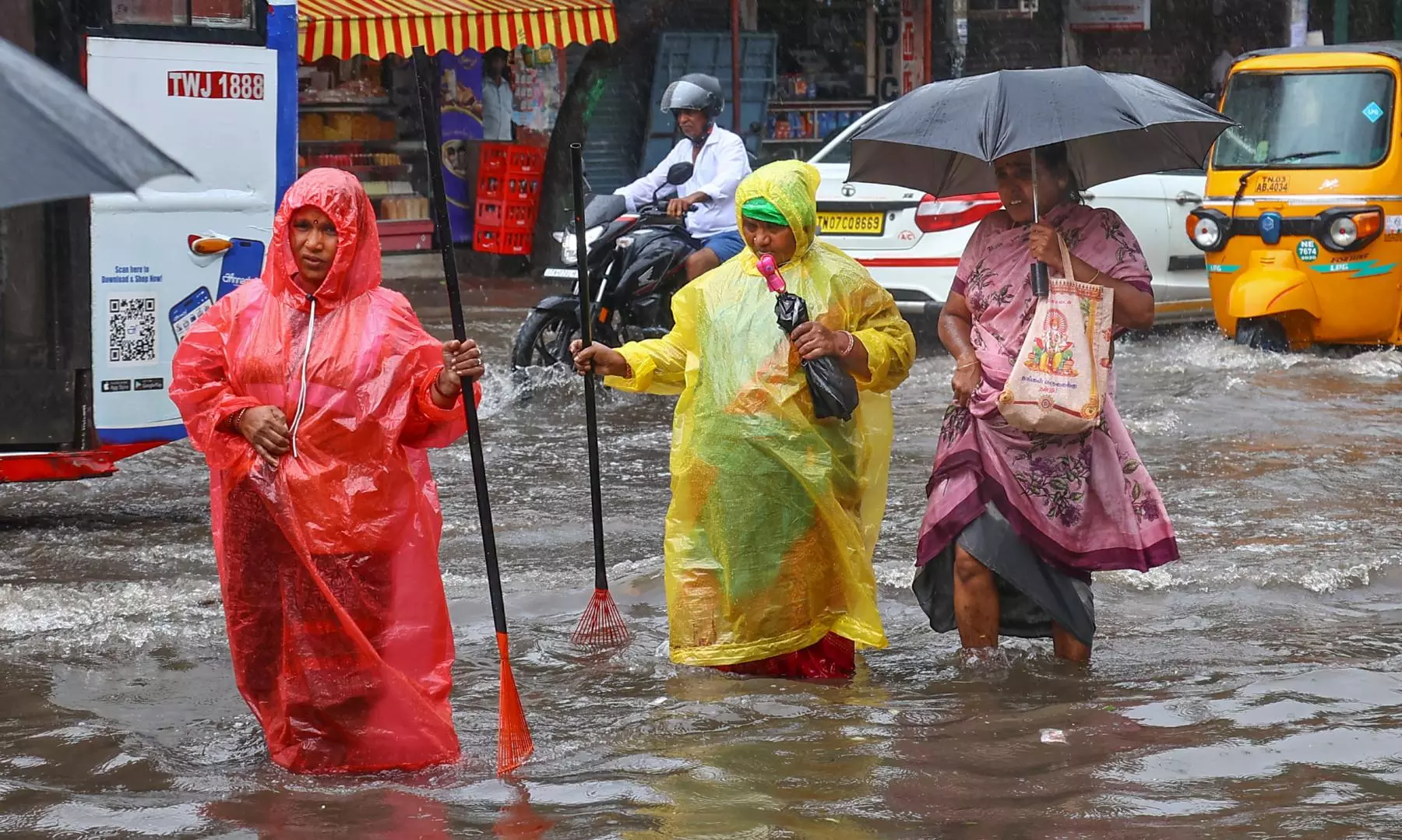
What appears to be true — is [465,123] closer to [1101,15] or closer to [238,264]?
[1101,15]

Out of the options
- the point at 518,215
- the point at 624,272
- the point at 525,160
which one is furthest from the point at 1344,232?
the point at 518,215

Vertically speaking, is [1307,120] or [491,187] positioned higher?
[1307,120]

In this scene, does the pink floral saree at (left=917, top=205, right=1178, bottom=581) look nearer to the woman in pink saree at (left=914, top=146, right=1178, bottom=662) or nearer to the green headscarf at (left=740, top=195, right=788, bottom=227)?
the woman in pink saree at (left=914, top=146, right=1178, bottom=662)

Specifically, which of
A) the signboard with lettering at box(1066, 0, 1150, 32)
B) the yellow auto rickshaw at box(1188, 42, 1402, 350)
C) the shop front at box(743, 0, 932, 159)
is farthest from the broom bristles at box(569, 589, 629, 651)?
the signboard with lettering at box(1066, 0, 1150, 32)

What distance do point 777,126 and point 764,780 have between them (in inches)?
593

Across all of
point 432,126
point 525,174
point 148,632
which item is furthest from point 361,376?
point 525,174

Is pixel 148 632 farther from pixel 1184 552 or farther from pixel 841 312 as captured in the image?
pixel 1184 552

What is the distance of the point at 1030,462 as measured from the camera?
5.02 meters

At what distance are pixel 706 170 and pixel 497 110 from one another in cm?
762

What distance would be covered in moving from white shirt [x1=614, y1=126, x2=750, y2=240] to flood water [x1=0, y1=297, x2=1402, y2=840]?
2130mm

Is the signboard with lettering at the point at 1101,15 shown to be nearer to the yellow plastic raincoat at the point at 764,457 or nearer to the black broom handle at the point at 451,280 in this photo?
the yellow plastic raincoat at the point at 764,457

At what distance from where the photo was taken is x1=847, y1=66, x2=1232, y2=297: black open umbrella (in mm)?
4816

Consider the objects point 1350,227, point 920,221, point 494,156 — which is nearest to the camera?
point 1350,227

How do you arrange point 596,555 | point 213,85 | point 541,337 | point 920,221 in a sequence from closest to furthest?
1. point 596,555
2. point 213,85
3. point 541,337
4. point 920,221
